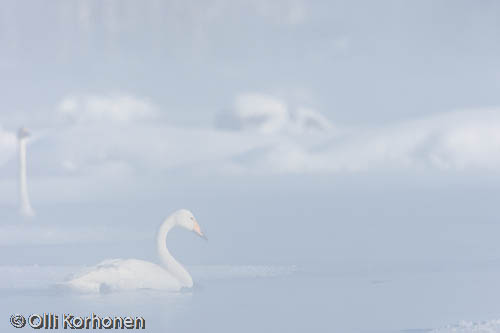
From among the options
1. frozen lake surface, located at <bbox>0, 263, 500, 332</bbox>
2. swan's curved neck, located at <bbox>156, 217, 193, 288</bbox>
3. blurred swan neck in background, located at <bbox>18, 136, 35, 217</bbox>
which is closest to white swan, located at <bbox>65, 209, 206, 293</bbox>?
swan's curved neck, located at <bbox>156, 217, 193, 288</bbox>

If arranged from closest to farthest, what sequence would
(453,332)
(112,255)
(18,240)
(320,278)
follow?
(453,332)
(320,278)
(112,255)
(18,240)

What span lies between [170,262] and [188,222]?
61 cm

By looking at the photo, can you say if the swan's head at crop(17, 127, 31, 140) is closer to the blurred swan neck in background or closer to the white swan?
the blurred swan neck in background

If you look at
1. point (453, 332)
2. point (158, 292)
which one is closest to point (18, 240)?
point (158, 292)

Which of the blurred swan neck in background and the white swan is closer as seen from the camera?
the white swan

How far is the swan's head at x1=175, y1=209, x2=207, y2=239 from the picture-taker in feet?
39.8

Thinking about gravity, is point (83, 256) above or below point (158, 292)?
above

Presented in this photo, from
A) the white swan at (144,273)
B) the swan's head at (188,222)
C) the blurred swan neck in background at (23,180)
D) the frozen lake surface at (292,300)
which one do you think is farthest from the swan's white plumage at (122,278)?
the blurred swan neck in background at (23,180)

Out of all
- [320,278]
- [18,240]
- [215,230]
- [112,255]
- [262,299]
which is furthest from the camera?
[18,240]

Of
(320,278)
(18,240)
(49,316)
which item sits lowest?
(49,316)

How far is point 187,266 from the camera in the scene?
1321 centimetres

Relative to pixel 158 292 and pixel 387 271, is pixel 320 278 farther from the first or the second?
pixel 158 292

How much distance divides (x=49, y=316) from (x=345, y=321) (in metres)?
3.26

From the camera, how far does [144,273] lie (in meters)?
11.4
